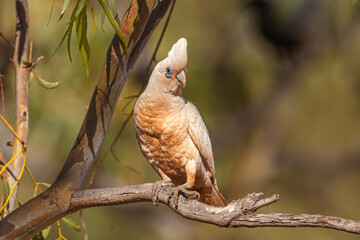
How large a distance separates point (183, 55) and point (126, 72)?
0.49 feet

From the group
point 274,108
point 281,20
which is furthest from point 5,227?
point 274,108

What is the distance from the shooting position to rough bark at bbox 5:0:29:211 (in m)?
1.33

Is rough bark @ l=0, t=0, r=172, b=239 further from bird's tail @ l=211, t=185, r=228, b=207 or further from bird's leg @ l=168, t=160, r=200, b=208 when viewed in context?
bird's tail @ l=211, t=185, r=228, b=207

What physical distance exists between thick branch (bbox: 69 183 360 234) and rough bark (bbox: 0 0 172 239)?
4cm

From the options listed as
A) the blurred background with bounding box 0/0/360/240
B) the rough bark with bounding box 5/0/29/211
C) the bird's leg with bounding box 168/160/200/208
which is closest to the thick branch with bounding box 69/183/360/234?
the bird's leg with bounding box 168/160/200/208

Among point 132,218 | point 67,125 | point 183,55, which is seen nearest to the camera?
point 183,55

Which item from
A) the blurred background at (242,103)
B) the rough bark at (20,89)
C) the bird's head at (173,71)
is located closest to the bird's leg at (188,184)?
the bird's head at (173,71)

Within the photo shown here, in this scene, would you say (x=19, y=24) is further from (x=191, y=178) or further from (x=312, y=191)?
(x=312, y=191)

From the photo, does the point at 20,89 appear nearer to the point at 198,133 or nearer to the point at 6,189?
the point at 6,189

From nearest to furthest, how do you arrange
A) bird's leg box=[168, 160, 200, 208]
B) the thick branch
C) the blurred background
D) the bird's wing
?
the thick branch < bird's leg box=[168, 160, 200, 208] < the bird's wing < the blurred background

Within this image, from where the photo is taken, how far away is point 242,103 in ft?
14.8

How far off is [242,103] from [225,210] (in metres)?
3.61

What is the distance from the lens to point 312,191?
18.9ft

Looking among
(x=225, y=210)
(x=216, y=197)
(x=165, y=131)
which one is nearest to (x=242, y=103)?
(x=216, y=197)
